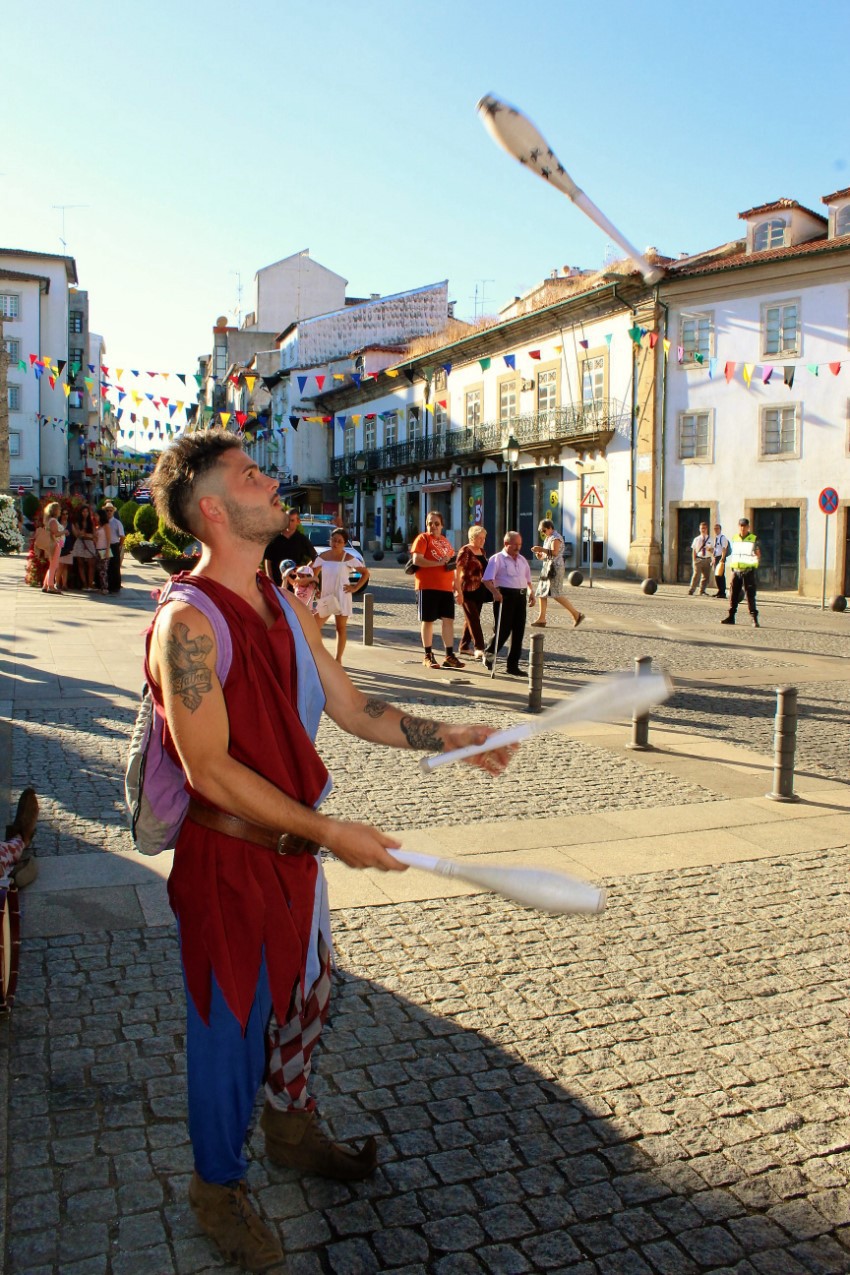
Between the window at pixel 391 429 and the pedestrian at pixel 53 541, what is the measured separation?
99.2 ft

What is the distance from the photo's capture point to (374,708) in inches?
113

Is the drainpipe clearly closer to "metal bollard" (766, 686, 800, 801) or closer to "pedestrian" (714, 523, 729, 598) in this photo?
"pedestrian" (714, 523, 729, 598)

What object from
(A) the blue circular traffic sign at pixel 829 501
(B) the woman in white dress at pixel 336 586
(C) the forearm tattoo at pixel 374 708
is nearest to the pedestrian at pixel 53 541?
(B) the woman in white dress at pixel 336 586

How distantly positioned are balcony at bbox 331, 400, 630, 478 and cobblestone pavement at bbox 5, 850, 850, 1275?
30923 millimetres

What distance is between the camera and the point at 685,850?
232 inches

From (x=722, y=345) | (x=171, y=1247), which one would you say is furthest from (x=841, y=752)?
(x=722, y=345)

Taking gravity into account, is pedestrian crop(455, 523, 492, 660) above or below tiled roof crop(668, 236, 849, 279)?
below

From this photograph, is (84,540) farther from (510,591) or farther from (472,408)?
(472,408)

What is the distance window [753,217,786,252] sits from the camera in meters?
30.7

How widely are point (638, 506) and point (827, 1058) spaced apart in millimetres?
30572

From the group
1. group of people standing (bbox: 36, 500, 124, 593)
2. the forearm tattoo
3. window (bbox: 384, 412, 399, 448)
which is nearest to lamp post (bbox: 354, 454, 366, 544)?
window (bbox: 384, 412, 399, 448)

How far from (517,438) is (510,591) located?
27071mm

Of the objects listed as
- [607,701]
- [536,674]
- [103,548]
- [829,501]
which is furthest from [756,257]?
[607,701]

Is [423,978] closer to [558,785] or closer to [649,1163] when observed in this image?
[649,1163]
